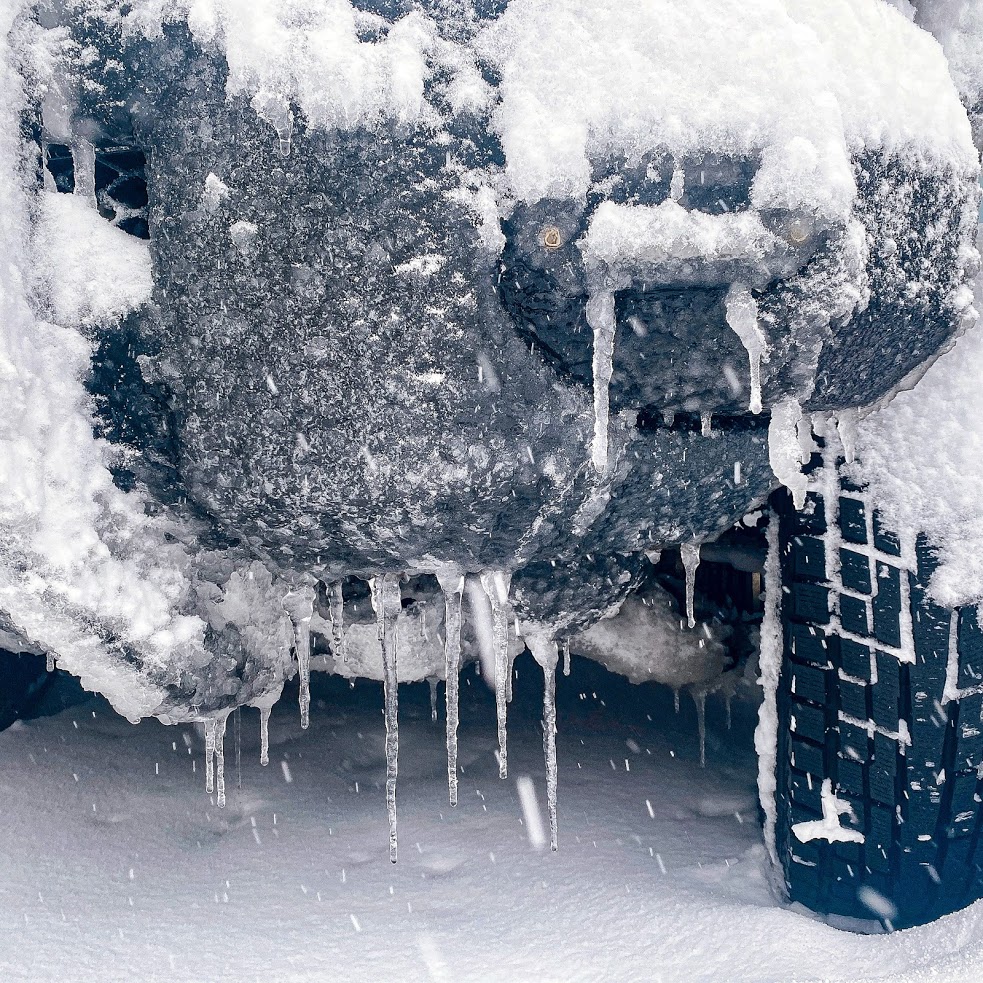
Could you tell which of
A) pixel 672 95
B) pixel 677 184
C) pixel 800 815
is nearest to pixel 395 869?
pixel 800 815

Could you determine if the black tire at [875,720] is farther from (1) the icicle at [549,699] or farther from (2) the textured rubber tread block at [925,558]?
(1) the icicle at [549,699]

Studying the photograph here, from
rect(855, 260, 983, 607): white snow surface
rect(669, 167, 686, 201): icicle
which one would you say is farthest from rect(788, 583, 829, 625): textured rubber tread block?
rect(669, 167, 686, 201): icicle

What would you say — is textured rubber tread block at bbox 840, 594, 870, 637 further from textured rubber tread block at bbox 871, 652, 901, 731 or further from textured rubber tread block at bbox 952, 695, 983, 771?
textured rubber tread block at bbox 952, 695, 983, 771

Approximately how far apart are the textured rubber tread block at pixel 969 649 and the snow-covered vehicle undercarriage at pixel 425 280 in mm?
496

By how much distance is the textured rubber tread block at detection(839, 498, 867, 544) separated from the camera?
178 cm

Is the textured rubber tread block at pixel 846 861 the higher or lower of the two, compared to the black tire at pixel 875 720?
lower

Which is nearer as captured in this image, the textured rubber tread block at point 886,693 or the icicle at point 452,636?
the icicle at point 452,636

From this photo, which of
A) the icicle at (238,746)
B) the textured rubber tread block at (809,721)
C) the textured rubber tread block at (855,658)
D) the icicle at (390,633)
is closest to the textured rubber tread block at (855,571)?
the textured rubber tread block at (855,658)

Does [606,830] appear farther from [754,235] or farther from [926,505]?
[754,235]

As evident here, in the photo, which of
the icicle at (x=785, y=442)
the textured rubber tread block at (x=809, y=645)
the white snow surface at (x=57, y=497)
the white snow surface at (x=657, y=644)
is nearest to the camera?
the white snow surface at (x=57, y=497)

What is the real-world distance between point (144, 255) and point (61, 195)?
16cm

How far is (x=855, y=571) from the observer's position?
5.88 ft

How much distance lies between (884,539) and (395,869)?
4.13 ft

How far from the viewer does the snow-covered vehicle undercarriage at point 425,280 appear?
3.95ft
